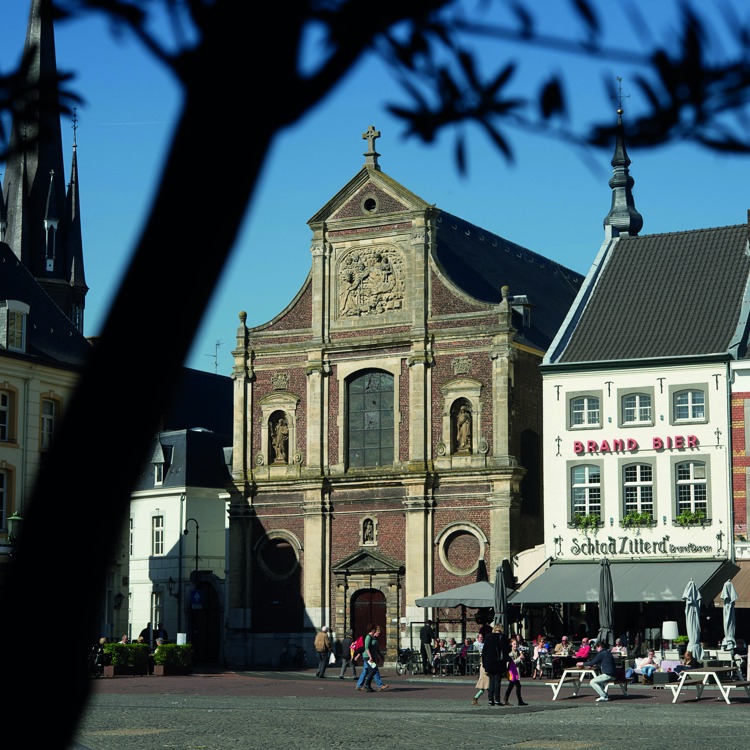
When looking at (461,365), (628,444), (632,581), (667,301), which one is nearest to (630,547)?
(632,581)

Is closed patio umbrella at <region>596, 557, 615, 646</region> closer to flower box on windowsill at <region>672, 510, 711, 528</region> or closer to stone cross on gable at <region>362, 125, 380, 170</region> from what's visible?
flower box on windowsill at <region>672, 510, 711, 528</region>

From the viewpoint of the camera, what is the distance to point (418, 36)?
13.8 ft

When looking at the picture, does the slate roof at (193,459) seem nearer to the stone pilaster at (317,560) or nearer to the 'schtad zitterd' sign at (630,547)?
the stone pilaster at (317,560)

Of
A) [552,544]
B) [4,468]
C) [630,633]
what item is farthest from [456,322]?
[4,468]

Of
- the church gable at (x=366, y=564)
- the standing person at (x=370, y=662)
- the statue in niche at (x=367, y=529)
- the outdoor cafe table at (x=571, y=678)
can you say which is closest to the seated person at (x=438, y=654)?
the church gable at (x=366, y=564)

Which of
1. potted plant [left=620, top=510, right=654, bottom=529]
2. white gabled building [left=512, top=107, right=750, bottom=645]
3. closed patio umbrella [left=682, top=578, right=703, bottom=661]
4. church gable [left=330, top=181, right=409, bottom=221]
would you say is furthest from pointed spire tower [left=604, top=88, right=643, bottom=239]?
closed patio umbrella [left=682, top=578, right=703, bottom=661]

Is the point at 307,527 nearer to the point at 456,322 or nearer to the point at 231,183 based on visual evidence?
the point at 456,322

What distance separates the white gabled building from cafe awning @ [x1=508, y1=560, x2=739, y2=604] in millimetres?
53

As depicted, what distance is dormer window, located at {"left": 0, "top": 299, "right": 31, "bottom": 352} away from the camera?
53250mm

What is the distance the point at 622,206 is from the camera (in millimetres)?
56938

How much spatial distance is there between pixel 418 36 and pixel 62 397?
52.7 metres

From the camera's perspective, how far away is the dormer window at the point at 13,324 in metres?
53.2

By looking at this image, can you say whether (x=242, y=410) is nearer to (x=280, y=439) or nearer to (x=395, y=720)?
(x=280, y=439)

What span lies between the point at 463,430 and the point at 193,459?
15.9 meters
